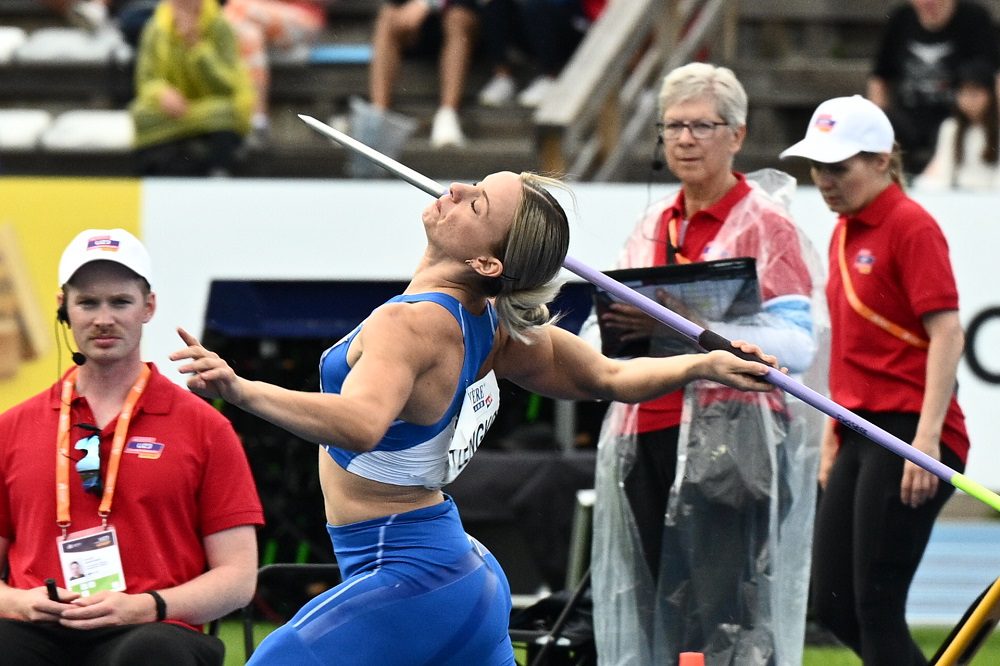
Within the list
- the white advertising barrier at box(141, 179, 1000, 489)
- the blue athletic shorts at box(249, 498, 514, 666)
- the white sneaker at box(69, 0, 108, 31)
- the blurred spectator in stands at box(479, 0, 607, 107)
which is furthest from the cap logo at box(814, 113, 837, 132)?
the white sneaker at box(69, 0, 108, 31)

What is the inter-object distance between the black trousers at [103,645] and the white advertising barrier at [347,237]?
365 cm

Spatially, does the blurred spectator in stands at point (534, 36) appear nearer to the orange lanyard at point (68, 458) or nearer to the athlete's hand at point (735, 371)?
the orange lanyard at point (68, 458)

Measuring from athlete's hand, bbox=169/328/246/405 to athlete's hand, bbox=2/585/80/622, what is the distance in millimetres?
1201

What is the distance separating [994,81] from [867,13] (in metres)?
2.54

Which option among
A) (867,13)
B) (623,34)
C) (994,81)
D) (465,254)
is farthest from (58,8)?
(465,254)

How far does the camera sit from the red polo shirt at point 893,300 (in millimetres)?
4847

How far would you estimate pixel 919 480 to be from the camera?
4770mm

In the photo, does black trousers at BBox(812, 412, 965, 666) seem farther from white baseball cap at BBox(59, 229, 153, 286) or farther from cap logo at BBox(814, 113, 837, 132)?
white baseball cap at BBox(59, 229, 153, 286)

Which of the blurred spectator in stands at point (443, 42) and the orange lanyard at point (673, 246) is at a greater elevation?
the blurred spectator in stands at point (443, 42)

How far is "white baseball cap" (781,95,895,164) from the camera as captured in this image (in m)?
4.95

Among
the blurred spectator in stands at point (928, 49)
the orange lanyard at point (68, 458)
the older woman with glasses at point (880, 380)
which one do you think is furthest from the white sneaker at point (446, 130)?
the orange lanyard at point (68, 458)

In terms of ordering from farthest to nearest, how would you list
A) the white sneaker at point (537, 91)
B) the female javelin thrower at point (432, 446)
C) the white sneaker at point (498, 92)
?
the white sneaker at point (498, 92) → the white sneaker at point (537, 91) → the female javelin thrower at point (432, 446)

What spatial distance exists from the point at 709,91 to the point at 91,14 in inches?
260

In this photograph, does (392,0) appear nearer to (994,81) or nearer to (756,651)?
(994,81)
